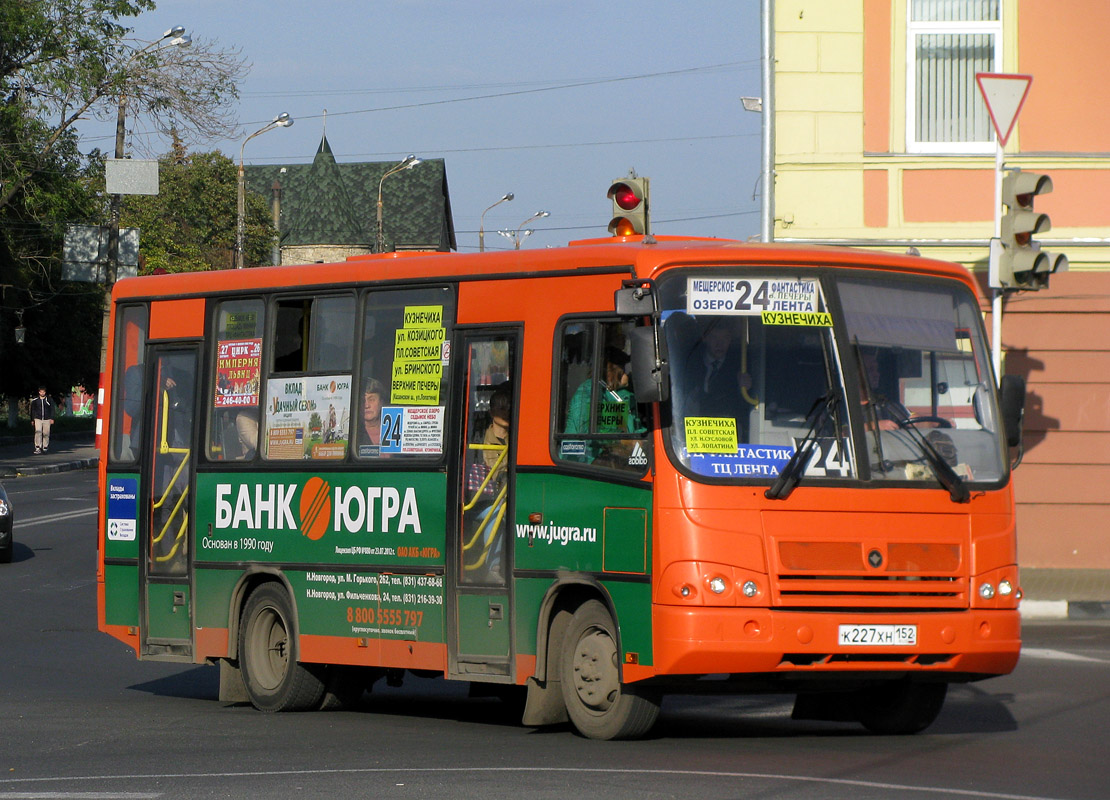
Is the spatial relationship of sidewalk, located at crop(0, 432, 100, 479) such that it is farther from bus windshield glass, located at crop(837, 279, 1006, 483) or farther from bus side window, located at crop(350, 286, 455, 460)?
bus windshield glass, located at crop(837, 279, 1006, 483)

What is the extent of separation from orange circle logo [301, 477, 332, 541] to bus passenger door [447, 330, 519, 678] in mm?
1284

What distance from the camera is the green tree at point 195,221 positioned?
78.6 m

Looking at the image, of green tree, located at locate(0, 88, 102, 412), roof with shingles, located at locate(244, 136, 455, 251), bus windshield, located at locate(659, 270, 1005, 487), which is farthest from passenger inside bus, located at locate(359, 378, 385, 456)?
roof with shingles, located at locate(244, 136, 455, 251)

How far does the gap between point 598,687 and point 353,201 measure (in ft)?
371

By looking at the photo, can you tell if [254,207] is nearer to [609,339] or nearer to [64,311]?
[64,311]

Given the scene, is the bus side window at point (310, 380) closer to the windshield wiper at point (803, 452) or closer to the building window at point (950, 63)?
the windshield wiper at point (803, 452)

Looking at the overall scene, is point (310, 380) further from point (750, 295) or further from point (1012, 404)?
point (1012, 404)

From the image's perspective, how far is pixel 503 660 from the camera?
10.2 m

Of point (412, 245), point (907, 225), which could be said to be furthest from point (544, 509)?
point (412, 245)

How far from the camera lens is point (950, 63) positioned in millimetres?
20906

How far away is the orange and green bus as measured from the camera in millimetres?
9156

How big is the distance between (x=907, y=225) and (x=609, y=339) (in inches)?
450

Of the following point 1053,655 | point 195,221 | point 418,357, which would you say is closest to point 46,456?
point 195,221

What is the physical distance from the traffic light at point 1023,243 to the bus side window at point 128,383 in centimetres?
736
